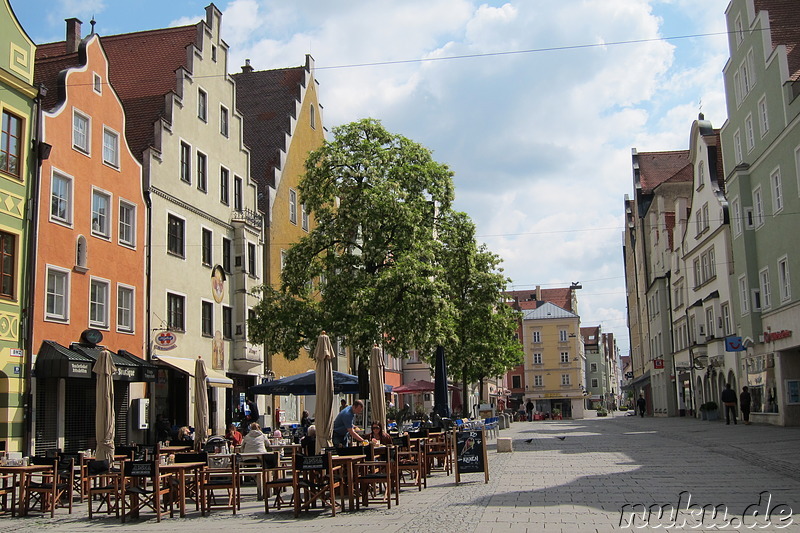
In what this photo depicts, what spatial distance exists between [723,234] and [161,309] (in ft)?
92.4

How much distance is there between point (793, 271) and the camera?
105ft

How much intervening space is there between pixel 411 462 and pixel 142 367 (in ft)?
46.0

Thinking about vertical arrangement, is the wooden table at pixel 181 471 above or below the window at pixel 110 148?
below

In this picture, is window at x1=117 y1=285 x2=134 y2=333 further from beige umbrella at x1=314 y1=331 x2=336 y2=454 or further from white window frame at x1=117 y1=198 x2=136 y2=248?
beige umbrella at x1=314 y1=331 x2=336 y2=454

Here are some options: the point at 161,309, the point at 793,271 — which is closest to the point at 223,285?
A: the point at 161,309

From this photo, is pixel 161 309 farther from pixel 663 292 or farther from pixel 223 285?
pixel 663 292

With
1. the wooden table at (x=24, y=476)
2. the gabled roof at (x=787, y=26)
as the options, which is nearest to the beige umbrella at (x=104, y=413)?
the wooden table at (x=24, y=476)

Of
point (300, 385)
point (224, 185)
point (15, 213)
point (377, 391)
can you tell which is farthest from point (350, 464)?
point (224, 185)

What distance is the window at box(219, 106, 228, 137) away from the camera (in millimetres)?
37125

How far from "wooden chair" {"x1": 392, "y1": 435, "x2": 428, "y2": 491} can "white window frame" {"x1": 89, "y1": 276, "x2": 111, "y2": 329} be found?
42.2ft

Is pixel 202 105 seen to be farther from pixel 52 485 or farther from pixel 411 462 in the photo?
pixel 52 485

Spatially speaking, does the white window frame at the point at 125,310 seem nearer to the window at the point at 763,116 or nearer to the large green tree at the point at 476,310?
the large green tree at the point at 476,310

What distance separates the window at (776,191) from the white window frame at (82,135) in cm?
2479

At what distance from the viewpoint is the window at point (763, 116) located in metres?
34.9
